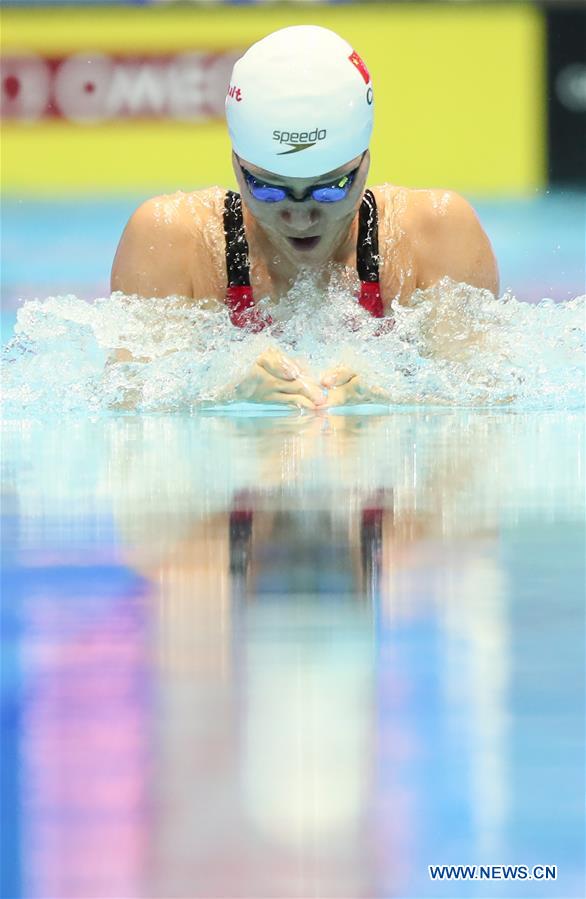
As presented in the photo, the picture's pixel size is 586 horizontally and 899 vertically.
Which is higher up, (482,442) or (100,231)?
(100,231)

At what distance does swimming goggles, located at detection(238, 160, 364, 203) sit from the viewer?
249cm

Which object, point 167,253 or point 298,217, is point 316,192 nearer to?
point 298,217

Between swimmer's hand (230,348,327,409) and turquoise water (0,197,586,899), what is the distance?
1.00 feet

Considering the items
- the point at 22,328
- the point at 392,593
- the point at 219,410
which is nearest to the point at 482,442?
the point at 219,410

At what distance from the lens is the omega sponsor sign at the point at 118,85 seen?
5.54 meters

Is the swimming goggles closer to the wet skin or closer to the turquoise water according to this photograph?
the wet skin

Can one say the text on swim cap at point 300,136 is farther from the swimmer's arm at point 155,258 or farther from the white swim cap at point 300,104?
the swimmer's arm at point 155,258

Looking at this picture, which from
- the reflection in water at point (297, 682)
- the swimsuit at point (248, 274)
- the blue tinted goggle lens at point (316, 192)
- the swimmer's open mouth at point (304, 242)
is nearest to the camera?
the reflection in water at point (297, 682)

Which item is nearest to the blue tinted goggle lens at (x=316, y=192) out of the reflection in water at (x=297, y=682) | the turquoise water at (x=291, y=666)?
the turquoise water at (x=291, y=666)

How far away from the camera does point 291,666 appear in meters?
0.93

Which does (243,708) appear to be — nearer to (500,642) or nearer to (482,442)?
(500,642)

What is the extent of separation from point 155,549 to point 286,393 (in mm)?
1114

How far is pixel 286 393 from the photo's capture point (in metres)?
2.37

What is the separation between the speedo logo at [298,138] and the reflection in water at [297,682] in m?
1.02
